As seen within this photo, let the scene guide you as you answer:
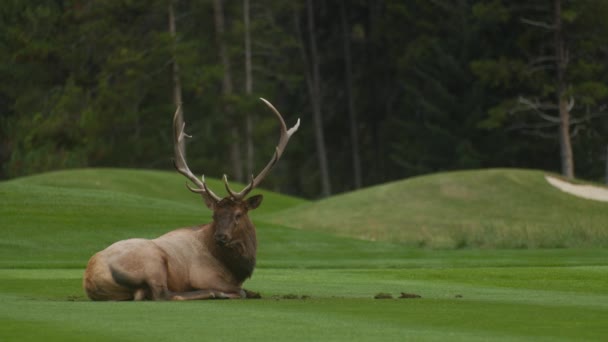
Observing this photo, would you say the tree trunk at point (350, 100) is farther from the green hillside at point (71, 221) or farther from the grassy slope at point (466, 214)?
the green hillside at point (71, 221)

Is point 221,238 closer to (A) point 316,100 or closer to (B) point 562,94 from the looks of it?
(B) point 562,94

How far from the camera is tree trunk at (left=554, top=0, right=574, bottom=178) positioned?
4872 centimetres

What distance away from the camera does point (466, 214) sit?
35.2 metres

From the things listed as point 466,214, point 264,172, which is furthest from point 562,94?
point 264,172

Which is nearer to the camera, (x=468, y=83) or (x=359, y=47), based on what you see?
(x=468, y=83)

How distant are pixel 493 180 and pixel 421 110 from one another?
25540mm

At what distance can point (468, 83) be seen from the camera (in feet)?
186

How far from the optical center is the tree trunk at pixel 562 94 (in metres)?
48.7

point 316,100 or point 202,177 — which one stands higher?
point 316,100

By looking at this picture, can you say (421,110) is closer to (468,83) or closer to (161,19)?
(468,83)

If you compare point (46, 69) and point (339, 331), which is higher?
point (46, 69)

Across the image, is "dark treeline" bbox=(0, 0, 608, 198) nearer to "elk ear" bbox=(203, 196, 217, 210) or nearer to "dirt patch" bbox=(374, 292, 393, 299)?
"dirt patch" bbox=(374, 292, 393, 299)

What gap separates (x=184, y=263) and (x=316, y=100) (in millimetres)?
50055

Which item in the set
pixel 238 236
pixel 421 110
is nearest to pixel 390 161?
pixel 421 110
